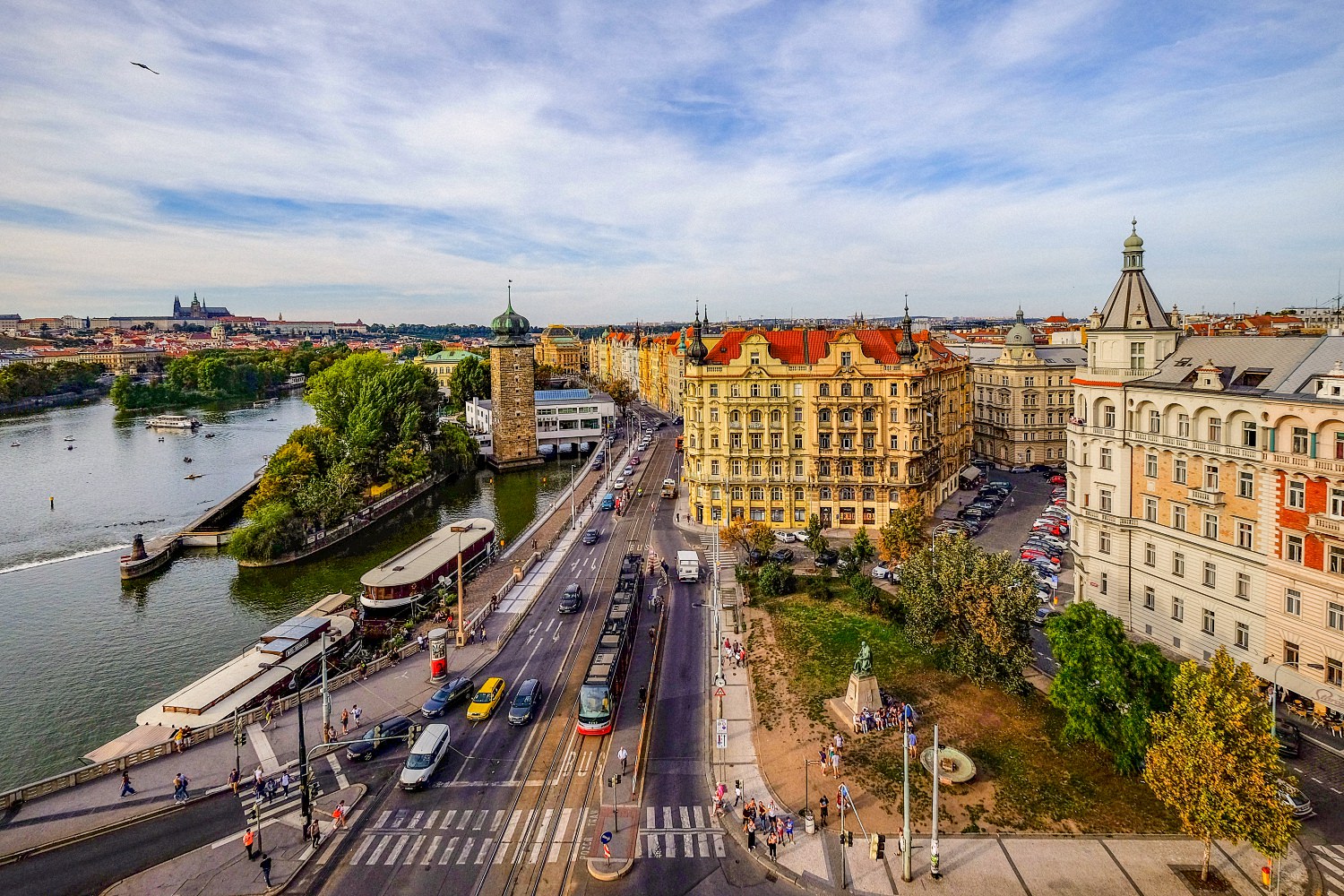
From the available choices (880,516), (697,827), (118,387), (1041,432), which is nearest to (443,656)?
(697,827)

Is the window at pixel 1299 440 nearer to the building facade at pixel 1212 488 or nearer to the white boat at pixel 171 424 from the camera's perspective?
the building facade at pixel 1212 488

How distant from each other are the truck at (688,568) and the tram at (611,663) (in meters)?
4.15

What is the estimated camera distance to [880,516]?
66.2 meters

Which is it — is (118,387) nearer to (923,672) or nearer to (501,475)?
(501,475)

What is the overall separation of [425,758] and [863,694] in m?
19.1

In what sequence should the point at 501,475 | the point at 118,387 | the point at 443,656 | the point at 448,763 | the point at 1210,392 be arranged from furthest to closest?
the point at 118,387
the point at 501,475
the point at 443,656
the point at 1210,392
the point at 448,763

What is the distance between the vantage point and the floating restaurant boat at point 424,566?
5138 centimetres

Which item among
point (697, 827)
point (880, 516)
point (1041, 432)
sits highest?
point (1041, 432)

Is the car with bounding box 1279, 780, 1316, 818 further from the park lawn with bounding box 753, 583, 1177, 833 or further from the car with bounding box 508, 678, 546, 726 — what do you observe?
the car with bounding box 508, 678, 546, 726

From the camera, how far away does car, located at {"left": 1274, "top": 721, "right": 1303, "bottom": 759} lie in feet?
100

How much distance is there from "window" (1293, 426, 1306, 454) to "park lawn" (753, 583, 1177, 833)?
51.3ft

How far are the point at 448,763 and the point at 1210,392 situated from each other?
39.4 meters

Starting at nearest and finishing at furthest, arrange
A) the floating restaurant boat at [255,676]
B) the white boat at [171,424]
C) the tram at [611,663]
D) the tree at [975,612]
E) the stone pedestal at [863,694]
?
the tram at [611,663], the stone pedestal at [863,694], the tree at [975,612], the floating restaurant boat at [255,676], the white boat at [171,424]

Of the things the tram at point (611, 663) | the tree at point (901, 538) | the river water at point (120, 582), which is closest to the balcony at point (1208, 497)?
the tree at point (901, 538)
